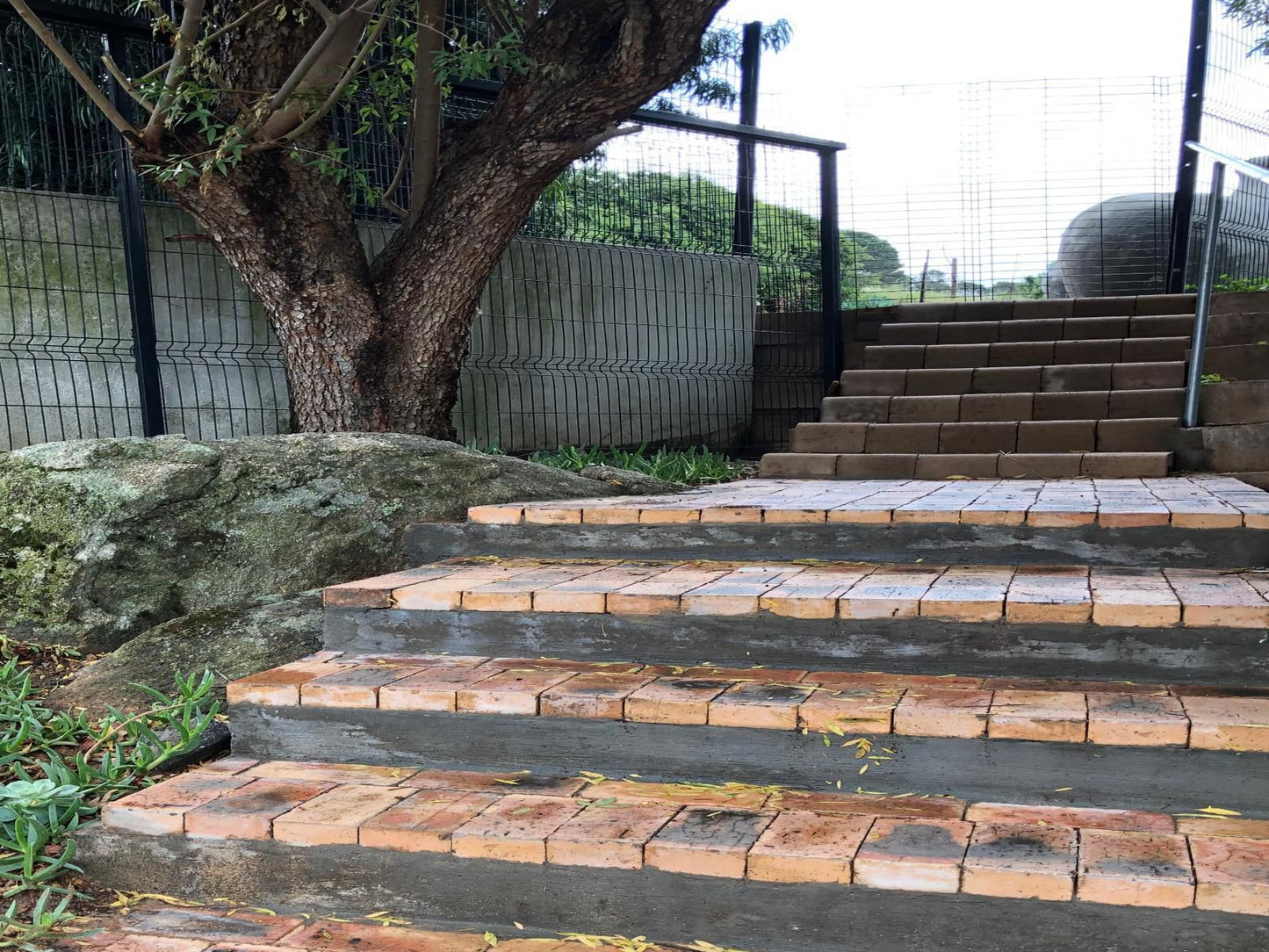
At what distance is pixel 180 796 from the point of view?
2.26 meters

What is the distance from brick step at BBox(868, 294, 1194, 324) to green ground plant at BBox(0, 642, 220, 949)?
17.1 ft

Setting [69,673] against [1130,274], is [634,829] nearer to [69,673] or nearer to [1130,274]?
[69,673]

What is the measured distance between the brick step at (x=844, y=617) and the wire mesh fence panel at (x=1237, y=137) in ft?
16.2

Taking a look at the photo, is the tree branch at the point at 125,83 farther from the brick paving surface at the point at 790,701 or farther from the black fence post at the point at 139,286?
the brick paving surface at the point at 790,701

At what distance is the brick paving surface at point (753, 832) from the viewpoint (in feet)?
5.69

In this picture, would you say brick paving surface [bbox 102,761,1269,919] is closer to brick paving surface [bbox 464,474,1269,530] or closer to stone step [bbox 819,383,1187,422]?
brick paving surface [bbox 464,474,1269,530]

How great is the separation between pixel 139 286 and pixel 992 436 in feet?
13.4

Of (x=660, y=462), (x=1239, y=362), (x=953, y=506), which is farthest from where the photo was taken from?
(x=660, y=462)

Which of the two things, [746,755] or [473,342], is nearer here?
[746,755]

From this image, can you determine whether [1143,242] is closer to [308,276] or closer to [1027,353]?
[1027,353]

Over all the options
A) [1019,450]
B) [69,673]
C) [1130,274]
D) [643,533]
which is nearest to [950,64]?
[1130,274]

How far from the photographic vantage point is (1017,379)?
5.95m

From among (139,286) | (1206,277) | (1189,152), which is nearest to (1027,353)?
(1206,277)

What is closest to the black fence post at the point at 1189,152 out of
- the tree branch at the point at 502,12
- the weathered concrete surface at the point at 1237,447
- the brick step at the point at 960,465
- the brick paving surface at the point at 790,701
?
the weathered concrete surface at the point at 1237,447
